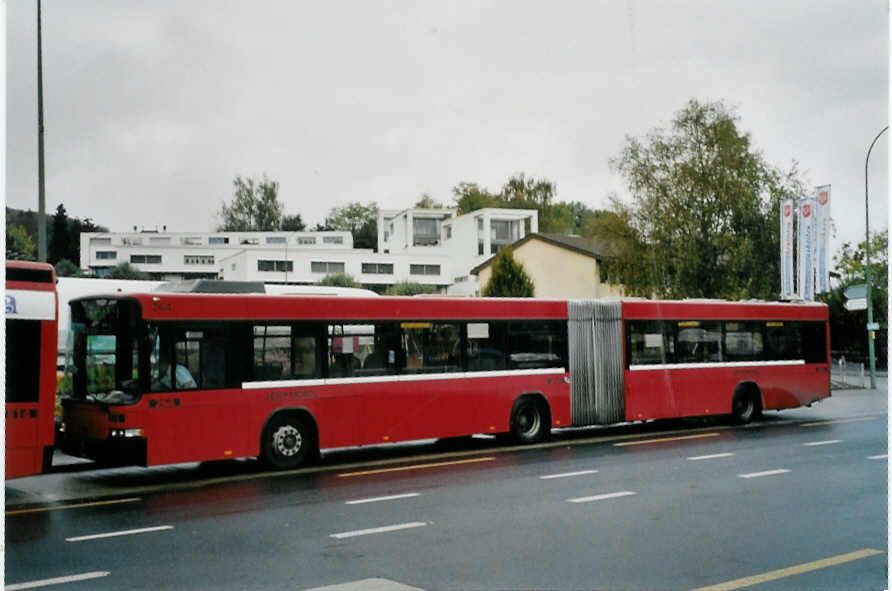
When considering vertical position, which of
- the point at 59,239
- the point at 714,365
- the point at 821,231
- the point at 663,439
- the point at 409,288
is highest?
the point at 59,239

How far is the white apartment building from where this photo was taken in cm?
8881

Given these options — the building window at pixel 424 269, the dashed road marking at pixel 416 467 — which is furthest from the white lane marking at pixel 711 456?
the building window at pixel 424 269

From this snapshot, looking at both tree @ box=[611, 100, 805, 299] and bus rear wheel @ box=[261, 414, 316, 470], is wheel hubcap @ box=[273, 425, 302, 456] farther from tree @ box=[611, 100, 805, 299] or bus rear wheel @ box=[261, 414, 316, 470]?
tree @ box=[611, 100, 805, 299]

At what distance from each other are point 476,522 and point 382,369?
6475 millimetres

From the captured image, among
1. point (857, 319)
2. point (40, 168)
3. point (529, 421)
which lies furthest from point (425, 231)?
point (40, 168)

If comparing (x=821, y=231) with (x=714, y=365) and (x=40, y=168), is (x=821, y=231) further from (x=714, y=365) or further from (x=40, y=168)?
(x=40, y=168)

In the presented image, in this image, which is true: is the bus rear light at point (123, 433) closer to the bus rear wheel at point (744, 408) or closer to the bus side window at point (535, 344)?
the bus side window at point (535, 344)

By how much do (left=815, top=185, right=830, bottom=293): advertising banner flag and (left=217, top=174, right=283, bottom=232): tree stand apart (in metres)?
72.2

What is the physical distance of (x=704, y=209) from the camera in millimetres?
49062

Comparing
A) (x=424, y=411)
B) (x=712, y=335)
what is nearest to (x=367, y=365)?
(x=424, y=411)

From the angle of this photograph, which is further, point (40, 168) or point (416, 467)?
point (40, 168)

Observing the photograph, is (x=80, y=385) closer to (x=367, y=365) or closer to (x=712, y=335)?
(x=367, y=365)

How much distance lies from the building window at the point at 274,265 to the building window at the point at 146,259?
1621 cm

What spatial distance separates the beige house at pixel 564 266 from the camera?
60719 millimetres
